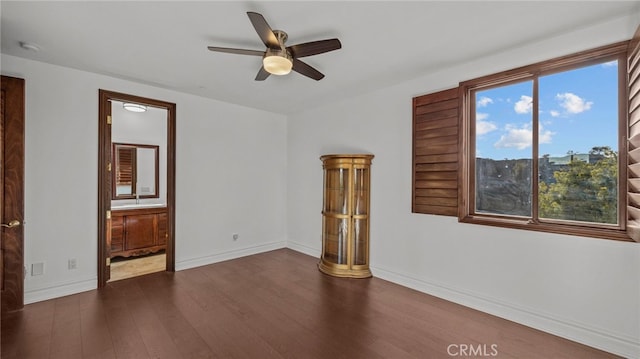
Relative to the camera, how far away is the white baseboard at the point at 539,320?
83.5 inches

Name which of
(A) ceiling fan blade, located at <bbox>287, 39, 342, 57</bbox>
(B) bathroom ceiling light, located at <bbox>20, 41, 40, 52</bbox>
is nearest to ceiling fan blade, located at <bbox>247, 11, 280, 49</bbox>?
(A) ceiling fan blade, located at <bbox>287, 39, 342, 57</bbox>

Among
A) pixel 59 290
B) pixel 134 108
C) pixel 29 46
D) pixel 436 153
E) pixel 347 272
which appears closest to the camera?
pixel 29 46

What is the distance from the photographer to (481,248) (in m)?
2.86

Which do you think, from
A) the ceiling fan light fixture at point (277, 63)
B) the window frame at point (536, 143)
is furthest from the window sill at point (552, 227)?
the ceiling fan light fixture at point (277, 63)

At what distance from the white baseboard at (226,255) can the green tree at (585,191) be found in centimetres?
394

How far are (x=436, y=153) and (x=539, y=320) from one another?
1.82 meters

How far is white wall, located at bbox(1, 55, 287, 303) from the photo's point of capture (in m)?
2.98

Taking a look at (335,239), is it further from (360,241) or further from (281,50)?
(281,50)

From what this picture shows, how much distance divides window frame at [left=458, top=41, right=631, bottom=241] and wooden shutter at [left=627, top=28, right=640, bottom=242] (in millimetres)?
71

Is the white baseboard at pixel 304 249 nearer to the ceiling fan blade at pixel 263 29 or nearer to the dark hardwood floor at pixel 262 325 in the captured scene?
the dark hardwood floor at pixel 262 325

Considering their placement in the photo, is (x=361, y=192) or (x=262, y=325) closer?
(x=262, y=325)

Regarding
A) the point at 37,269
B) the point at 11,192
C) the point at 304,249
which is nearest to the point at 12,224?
the point at 11,192

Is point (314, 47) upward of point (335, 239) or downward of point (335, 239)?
upward

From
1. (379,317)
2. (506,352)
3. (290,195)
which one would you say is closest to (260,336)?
(379,317)
